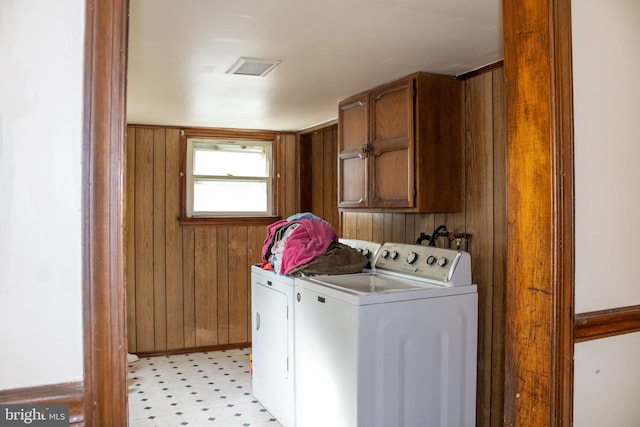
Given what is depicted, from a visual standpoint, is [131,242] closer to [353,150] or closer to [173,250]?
[173,250]

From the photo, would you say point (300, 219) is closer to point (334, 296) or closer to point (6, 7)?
point (334, 296)

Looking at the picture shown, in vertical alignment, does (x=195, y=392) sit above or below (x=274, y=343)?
below

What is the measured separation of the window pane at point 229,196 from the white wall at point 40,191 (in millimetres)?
4171

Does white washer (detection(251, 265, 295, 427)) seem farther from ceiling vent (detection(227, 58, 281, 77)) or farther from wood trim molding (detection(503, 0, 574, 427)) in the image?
wood trim molding (detection(503, 0, 574, 427))

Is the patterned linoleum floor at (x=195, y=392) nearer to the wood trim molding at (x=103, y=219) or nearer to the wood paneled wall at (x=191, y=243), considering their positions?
the wood paneled wall at (x=191, y=243)

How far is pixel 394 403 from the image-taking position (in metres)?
2.48

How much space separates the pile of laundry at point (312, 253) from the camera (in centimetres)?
312

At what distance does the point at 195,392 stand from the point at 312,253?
1.59m

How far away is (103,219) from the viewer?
3.11 ft

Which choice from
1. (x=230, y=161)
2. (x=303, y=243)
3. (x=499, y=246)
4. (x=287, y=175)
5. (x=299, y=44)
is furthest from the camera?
(x=287, y=175)

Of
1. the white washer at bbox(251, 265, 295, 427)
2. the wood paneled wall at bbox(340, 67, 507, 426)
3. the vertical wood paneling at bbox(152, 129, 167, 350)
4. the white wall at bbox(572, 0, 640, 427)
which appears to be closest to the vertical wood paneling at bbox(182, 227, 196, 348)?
the vertical wood paneling at bbox(152, 129, 167, 350)

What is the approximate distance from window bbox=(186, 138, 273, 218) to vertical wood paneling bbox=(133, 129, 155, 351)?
38cm

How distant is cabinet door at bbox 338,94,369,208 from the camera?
3.37 metres

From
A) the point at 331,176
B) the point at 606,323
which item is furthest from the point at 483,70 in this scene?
the point at 331,176
